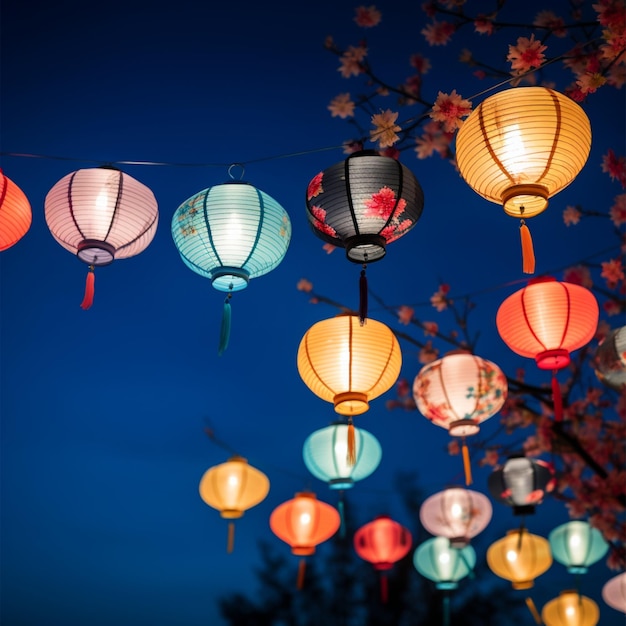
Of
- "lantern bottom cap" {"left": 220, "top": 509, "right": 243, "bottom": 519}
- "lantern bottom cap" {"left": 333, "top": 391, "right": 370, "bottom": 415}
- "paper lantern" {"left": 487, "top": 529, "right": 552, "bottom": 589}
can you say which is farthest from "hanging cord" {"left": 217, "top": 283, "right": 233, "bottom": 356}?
"paper lantern" {"left": 487, "top": 529, "right": 552, "bottom": 589}

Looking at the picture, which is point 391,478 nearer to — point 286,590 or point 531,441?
point 286,590

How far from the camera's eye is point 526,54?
3.96m

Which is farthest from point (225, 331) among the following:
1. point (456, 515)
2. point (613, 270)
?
point (456, 515)

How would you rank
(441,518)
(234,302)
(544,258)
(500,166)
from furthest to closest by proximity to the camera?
(234,302) → (544,258) → (441,518) → (500,166)

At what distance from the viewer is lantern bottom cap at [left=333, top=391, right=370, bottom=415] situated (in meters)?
4.95

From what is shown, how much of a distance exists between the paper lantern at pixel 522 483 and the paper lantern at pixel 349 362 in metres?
2.97

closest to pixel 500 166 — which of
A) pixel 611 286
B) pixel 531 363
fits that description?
pixel 611 286

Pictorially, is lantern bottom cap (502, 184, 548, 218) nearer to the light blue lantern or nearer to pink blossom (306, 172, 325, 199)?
pink blossom (306, 172, 325, 199)

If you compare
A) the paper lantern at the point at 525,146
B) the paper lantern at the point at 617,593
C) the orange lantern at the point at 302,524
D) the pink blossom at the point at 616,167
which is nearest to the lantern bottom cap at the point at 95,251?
the paper lantern at the point at 525,146

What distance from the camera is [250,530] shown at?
1847 centimetres

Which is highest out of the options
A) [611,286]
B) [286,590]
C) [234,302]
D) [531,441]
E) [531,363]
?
[234,302]

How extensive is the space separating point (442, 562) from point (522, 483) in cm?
243

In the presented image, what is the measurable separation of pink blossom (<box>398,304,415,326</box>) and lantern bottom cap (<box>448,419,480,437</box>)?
8.35 ft

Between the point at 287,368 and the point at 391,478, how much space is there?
203 inches
